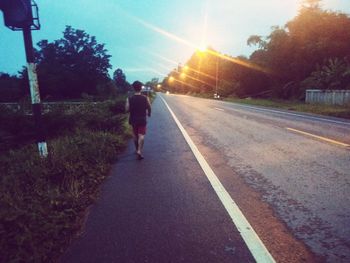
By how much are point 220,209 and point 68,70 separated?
92.3m

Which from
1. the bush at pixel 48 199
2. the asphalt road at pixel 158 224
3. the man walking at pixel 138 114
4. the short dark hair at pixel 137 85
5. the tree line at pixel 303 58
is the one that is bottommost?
the asphalt road at pixel 158 224

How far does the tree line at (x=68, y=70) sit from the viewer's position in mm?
82938

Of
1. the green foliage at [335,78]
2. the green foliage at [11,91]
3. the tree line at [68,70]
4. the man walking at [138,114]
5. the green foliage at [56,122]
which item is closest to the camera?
the man walking at [138,114]

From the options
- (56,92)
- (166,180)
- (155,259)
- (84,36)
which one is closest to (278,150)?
(166,180)

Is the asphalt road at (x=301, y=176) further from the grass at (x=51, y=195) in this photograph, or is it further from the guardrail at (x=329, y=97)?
the guardrail at (x=329, y=97)

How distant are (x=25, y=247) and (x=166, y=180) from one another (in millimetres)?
3045

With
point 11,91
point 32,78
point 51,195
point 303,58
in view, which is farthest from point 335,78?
point 11,91

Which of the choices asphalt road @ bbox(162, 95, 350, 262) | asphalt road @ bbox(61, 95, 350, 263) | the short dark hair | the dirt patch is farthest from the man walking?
the dirt patch

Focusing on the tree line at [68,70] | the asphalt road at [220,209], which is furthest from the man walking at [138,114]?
the tree line at [68,70]

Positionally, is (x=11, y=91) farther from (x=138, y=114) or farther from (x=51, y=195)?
(x=51, y=195)

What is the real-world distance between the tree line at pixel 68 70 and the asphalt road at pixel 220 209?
69138 mm

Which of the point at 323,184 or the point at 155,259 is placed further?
the point at 323,184

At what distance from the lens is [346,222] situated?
3.92 meters

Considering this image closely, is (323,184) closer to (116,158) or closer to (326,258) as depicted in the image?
(326,258)
